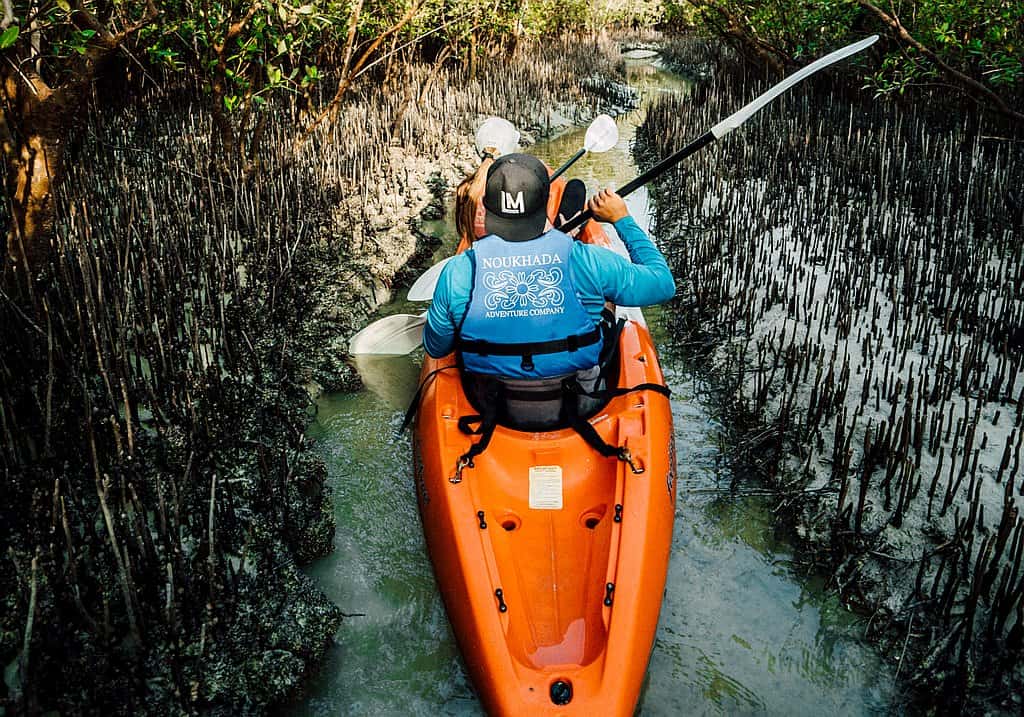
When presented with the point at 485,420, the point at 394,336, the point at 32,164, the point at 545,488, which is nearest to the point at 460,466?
the point at 485,420

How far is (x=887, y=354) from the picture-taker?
12.0 ft

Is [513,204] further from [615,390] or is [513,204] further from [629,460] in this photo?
[629,460]

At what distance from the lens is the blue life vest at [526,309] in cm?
270

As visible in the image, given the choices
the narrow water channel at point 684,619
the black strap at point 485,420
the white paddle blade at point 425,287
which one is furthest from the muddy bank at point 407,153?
the black strap at point 485,420

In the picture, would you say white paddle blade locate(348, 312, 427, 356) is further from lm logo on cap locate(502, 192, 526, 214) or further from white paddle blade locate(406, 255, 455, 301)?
lm logo on cap locate(502, 192, 526, 214)

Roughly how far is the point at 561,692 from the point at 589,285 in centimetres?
142

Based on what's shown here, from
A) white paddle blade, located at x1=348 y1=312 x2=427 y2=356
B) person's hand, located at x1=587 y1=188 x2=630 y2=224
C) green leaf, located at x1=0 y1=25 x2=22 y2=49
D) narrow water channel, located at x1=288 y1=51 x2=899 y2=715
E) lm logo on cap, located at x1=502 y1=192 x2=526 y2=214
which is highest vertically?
green leaf, located at x1=0 y1=25 x2=22 y2=49

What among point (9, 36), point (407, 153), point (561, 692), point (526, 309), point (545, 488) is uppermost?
point (9, 36)

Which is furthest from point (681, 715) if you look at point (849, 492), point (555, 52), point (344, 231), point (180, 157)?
point (555, 52)

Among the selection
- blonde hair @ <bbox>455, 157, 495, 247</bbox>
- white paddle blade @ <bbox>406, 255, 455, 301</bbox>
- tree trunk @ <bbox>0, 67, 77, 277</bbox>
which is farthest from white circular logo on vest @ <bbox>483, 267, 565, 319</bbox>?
tree trunk @ <bbox>0, 67, 77, 277</bbox>

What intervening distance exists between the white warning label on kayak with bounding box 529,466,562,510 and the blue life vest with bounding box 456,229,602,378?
0.37 m

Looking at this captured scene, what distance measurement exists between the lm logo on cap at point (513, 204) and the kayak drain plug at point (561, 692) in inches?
63.3

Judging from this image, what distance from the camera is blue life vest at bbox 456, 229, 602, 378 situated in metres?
2.70

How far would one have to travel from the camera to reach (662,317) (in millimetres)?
5508
